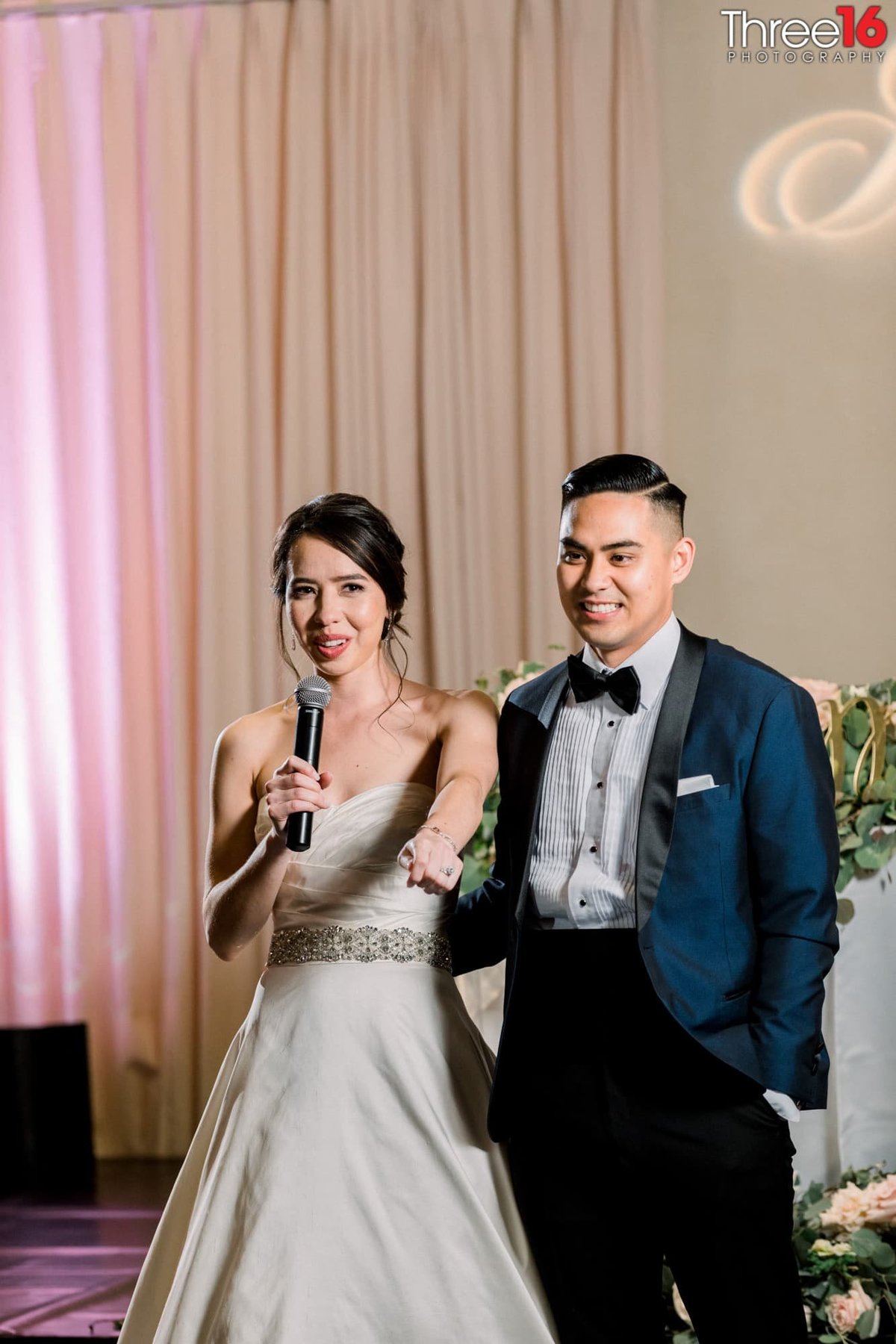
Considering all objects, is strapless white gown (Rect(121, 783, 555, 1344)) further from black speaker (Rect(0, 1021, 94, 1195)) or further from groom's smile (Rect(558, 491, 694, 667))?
black speaker (Rect(0, 1021, 94, 1195))

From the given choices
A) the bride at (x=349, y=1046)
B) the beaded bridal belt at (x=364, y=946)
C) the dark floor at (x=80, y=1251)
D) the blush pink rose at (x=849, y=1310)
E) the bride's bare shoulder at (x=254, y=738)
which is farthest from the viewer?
the dark floor at (x=80, y=1251)

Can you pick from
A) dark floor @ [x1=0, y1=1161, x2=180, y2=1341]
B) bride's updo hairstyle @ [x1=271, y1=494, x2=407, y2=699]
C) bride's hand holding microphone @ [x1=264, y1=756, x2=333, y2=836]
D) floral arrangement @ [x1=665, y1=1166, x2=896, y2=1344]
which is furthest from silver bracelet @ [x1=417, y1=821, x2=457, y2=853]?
dark floor @ [x1=0, y1=1161, x2=180, y2=1341]

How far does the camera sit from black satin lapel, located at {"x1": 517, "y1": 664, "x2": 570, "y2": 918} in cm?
186

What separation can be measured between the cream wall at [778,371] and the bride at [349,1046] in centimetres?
305

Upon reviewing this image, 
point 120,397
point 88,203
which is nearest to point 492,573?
point 120,397

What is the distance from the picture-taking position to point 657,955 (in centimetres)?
172

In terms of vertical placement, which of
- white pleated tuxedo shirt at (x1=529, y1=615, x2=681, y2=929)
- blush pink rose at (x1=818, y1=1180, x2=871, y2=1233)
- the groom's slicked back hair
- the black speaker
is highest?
the groom's slicked back hair

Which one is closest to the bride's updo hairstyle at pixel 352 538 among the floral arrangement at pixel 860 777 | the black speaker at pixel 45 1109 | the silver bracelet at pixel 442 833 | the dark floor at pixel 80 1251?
the silver bracelet at pixel 442 833

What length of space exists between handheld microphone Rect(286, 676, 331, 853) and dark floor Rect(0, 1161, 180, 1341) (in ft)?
6.18

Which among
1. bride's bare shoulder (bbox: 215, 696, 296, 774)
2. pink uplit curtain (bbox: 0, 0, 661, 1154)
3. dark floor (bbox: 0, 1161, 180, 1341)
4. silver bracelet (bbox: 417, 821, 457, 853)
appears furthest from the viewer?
pink uplit curtain (bbox: 0, 0, 661, 1154)

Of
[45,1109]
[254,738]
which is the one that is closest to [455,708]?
[254,738]

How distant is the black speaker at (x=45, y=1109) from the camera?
463cm

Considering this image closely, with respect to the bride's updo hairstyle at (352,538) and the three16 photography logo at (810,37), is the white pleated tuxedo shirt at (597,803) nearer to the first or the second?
the bride's updo hairstyle at (352,538)

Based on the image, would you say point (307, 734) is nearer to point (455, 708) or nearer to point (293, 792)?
point (293, 792)
